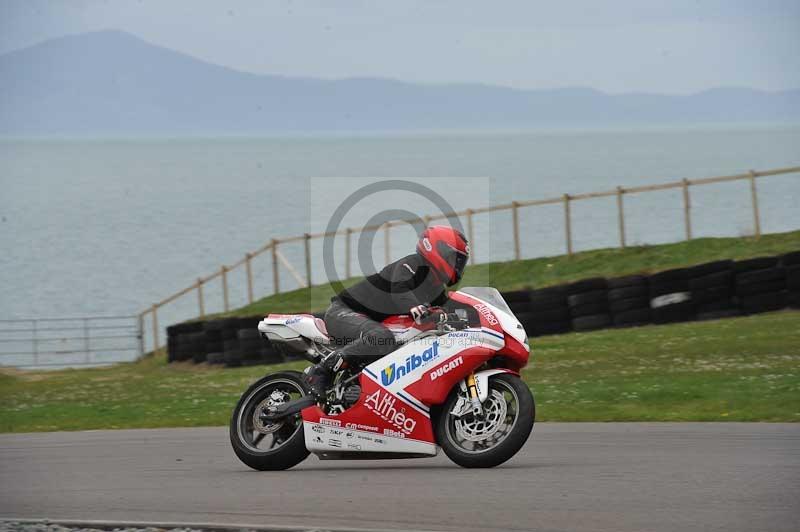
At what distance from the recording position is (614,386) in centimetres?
1558

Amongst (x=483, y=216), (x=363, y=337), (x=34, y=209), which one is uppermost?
(x=34, y=209)

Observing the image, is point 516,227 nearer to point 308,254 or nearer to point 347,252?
point 347,252

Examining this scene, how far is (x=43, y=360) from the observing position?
3969cm

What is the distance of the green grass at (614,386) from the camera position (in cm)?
1343

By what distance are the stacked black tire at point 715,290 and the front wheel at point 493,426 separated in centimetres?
1337

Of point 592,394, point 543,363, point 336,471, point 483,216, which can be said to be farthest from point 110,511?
point 483,216

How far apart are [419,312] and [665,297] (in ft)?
45.0

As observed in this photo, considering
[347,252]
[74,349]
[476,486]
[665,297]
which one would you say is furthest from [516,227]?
[476,486]

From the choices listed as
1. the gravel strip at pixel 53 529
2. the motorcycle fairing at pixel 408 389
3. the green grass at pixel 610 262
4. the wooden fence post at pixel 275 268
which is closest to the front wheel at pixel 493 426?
the motorcycle fairing at pixel 408 389

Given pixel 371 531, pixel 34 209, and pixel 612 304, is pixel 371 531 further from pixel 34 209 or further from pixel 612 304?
pixel 34 209

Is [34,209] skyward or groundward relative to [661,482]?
skyward

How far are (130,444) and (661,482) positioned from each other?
241 inches

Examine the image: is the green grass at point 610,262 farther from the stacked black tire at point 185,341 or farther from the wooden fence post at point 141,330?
the wooden fence post at point 141,330

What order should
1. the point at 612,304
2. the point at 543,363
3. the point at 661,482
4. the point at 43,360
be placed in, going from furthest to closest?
the point at 43,360 → the point at 612,304 → the point at 543,363 → the point at 661,482
